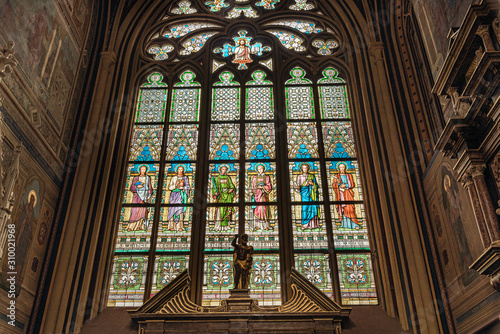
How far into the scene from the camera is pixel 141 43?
Result: 1295 centimetres

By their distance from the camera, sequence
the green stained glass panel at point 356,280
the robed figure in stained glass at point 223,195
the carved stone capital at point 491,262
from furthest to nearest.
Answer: the robed figure in stained glass at point 223,195 < the green stained glass panel at point 356,280 < the carved stone capital at point 491,262

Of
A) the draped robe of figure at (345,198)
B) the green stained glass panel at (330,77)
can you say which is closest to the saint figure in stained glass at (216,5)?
the green stained glass panel at (330,77)

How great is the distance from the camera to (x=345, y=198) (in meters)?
10.3

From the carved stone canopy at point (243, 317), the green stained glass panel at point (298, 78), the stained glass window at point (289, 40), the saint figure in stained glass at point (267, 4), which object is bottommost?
the carved stone canopy at point (243, 317)

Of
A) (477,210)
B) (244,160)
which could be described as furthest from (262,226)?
(477,210)

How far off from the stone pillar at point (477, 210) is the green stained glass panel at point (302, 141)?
15.7 ft

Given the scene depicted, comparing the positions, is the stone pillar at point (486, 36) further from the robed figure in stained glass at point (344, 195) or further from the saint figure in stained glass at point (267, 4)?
the saint figure in stained glass at point (267, 4)

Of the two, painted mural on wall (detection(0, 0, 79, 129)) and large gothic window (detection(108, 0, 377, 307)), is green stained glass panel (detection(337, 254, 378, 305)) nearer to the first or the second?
large gothic window (detection(108, 0, 377, 307))

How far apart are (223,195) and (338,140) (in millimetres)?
2757

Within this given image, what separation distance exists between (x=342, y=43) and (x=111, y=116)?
5772mm

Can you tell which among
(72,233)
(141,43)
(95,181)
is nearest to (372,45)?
(141,43)

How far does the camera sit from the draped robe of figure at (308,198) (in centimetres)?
1006

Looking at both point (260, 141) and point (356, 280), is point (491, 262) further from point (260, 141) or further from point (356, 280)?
point (260, 141)

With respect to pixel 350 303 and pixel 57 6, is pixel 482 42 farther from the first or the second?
pixel 57 6
